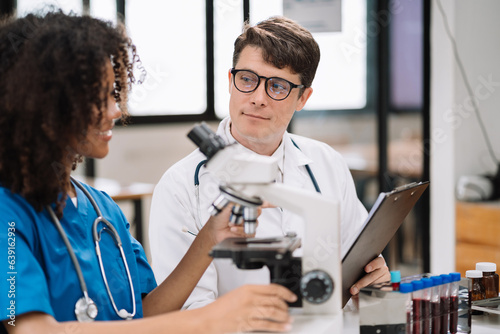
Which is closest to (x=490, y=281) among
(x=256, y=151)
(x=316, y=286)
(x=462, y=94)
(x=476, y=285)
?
(x=476, y=285)

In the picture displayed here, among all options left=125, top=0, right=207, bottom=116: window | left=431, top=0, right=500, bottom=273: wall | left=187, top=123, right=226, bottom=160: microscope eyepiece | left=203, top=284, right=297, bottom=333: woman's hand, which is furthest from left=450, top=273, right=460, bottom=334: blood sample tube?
Result: left=125, top=0, right=207, bottom=116: window

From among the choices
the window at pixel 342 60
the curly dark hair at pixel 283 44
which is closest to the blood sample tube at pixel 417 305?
the curly dark hair at pixel 283 44

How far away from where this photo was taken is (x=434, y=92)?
11.1 feet

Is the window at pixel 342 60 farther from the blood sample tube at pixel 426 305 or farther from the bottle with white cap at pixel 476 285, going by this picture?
the blood sample tube at pixel 426 305

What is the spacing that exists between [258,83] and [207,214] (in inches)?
16.5

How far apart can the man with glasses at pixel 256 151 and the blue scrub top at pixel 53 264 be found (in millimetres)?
285

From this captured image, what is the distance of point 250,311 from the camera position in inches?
43.4

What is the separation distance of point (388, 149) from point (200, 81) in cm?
198

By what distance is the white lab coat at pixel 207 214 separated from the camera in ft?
5.61

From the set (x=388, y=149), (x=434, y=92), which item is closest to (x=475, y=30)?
(x=434, y=92)

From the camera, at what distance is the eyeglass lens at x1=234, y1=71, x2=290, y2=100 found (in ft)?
5.93

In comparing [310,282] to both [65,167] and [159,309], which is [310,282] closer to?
[159,309]

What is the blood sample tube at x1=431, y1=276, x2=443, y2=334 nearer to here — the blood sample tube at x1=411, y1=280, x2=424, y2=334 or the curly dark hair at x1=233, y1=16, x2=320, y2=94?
the blood sample tube at x1=411, y1=280, x2=424, y2=334

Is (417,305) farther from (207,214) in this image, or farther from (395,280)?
(207,214)
